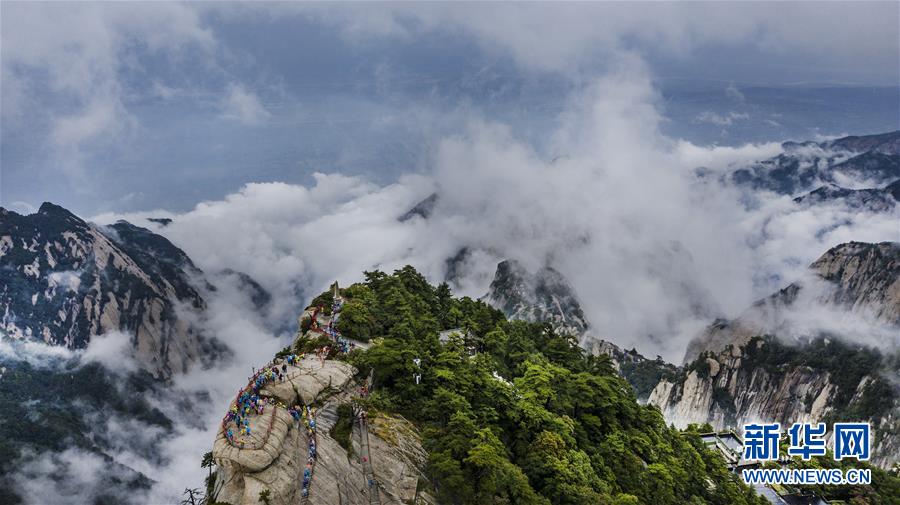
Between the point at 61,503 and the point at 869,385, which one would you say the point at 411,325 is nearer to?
the point at 61,503

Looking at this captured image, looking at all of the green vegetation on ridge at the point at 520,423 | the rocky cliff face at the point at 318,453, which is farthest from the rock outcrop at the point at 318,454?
the green vegetation on ridge at the point at 520,423

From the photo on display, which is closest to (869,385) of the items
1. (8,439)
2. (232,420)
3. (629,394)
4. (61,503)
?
(629,394)

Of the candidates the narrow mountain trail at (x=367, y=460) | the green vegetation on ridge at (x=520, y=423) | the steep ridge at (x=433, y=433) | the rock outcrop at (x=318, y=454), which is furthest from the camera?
the green vegetation on ridge at (x=520, y=423)

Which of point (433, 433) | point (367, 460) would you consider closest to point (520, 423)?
point (433, 433)

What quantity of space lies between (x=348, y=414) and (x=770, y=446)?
1505 inches

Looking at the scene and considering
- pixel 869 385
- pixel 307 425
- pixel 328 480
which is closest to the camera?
pixel 328 480

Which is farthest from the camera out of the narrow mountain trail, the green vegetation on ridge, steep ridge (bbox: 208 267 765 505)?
the green vegetation on ridge

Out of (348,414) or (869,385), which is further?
(869,385)

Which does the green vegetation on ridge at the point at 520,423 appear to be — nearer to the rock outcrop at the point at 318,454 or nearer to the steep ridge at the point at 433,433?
the steep ridge at the point at 433,433

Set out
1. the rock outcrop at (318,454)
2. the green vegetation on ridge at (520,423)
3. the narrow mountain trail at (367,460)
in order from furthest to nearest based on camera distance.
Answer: the green vegetation on ridge at (520,423), the narrow mountain trail at (367,460), the rock outcrop at (318,454)

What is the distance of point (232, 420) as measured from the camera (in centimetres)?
3772

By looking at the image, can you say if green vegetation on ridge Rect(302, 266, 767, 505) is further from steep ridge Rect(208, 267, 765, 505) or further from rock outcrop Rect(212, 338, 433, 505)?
rock outcrop Rect(212, 338, 433, 505)

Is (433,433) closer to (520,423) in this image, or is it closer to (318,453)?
(318,453)

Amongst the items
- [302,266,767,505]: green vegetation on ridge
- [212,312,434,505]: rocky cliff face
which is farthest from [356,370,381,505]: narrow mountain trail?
[302,266,767,505]: green vegetation on ridge
